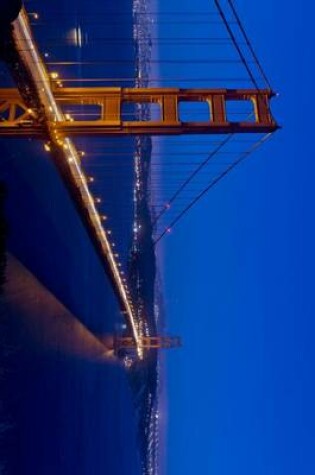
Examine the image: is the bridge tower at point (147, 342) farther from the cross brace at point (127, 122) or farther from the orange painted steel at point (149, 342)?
the cross brace at point (127, 122)

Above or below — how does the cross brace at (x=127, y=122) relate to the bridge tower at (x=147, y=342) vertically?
above

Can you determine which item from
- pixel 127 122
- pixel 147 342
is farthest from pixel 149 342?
pixel 127 122

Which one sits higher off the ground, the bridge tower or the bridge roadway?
the bridge roadway

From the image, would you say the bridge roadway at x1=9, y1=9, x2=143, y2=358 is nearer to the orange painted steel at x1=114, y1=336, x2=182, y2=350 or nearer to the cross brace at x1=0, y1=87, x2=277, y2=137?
the cross brace at x1=0, y1=87, x2=277, y2=137

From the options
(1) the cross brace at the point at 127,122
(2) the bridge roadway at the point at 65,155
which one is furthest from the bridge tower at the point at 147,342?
(1) the cross brace at the point at 127,122

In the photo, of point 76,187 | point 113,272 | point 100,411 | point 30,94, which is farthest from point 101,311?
point 30,94

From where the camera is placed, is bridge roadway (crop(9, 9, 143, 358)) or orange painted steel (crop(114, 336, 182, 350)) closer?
bridge roadway (crop(9, 9, 143, 358))

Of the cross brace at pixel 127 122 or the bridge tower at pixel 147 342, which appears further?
the bridge tower at pixel 147 342

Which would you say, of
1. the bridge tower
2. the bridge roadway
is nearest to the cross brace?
the bridge roadway
